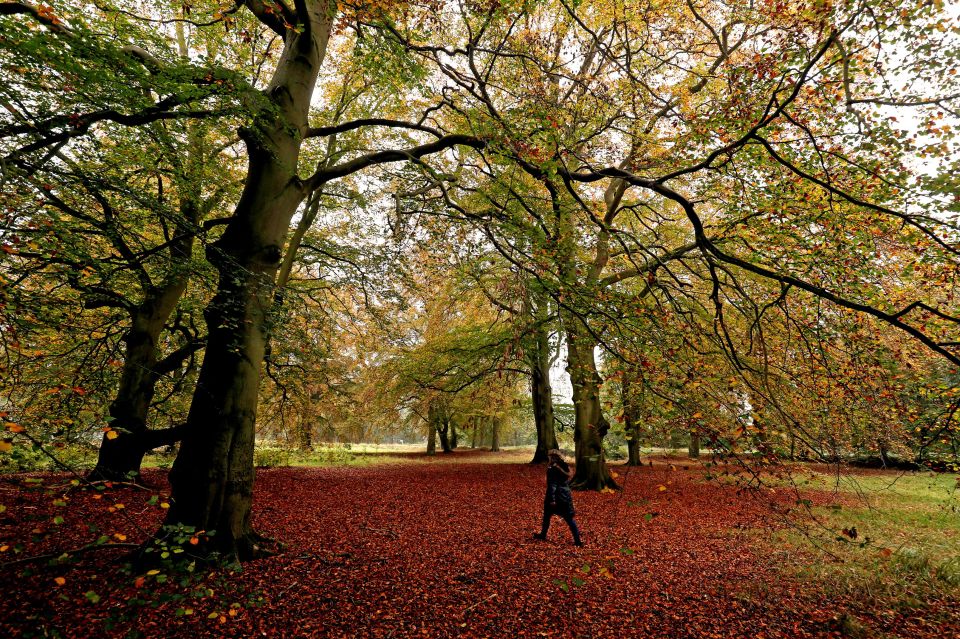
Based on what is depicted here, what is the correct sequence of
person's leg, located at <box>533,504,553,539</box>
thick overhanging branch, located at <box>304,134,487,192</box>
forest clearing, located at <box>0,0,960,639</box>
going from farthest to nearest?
person's leg, located at <box>533,504,553,539</box>
thick overhanging branch, located at <box>304,134,487,192</box>
forest clearing, located at <box>0,0,960,639</box>

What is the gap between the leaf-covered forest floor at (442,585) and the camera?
406 cm

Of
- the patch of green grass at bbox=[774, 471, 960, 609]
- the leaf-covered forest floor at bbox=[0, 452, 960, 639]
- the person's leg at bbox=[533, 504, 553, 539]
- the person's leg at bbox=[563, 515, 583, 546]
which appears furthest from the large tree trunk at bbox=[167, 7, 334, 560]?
the patch of green grass at bbox=[774, 471, 960, 609]

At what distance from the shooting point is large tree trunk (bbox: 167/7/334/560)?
5023 mm

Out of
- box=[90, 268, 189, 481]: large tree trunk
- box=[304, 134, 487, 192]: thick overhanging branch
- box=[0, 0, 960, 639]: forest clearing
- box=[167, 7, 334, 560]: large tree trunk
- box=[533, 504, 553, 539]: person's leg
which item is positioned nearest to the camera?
box=[0, 0, 960, 639]: forest clearing

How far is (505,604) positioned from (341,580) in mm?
2032

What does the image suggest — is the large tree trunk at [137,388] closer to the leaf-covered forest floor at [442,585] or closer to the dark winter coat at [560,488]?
the leaf-covered forest floor at [442,585]

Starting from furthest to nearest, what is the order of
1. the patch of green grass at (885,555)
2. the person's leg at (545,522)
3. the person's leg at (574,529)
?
the person's leg at (545,522) → the person's leg at (574,529) → the patch of green grass at (885,555)

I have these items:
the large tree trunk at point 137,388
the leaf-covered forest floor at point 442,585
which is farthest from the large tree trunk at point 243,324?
the large tree trunk at point 137,388

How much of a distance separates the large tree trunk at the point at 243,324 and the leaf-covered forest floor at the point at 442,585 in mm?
804

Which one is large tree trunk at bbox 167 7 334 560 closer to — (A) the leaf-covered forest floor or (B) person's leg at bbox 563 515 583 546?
(A) the leaf-covered forest floor

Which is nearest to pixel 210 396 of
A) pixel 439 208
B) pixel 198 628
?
pixel 198 628

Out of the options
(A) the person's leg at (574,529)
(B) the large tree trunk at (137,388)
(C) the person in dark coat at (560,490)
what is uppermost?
(B) the large tree trunk at (137,388)

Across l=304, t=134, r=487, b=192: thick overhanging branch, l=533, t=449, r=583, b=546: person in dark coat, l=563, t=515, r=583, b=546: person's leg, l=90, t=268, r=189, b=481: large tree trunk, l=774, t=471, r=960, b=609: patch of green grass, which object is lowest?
l=774, t=471, r=960, b=609: patch of green grass

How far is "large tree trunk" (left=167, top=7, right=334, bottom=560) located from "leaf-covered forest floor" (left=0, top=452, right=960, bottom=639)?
0.80m
